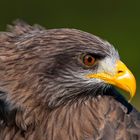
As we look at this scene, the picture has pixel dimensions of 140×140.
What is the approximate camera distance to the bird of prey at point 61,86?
272 inches

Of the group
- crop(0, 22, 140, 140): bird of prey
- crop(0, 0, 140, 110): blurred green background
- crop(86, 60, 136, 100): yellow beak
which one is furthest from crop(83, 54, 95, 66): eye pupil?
crop(0, 0, 140, 110): blurred green background

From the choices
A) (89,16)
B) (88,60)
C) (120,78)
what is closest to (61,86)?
(88,60)

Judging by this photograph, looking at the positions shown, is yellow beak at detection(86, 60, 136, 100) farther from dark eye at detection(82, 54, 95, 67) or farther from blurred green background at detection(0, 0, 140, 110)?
blurred green background at detection(0, 0, 140, 110)

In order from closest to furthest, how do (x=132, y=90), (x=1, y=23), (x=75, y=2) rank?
1. (x=132, y=90)
2. (x=1, y=23)
3. (x=75, y=2)

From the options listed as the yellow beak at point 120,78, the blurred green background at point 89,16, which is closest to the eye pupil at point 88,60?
the yellow beak at point 120,78

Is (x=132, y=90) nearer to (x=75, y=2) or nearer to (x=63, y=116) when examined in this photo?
(x=63, y=116)

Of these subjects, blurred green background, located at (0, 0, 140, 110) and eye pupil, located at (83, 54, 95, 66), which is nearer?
eye pupil, located at (83, 54, 95, 66)

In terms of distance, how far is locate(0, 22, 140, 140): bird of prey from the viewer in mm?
6906

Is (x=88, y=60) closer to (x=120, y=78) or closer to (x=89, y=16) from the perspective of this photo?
(x=120, y=78)

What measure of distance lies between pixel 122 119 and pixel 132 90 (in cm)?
38

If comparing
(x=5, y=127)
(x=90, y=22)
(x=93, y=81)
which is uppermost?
(x=93, y=81)

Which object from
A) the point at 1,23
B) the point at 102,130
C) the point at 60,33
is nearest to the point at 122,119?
the point at 102,130

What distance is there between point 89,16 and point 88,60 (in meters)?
10.5

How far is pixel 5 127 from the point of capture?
23.2ft
